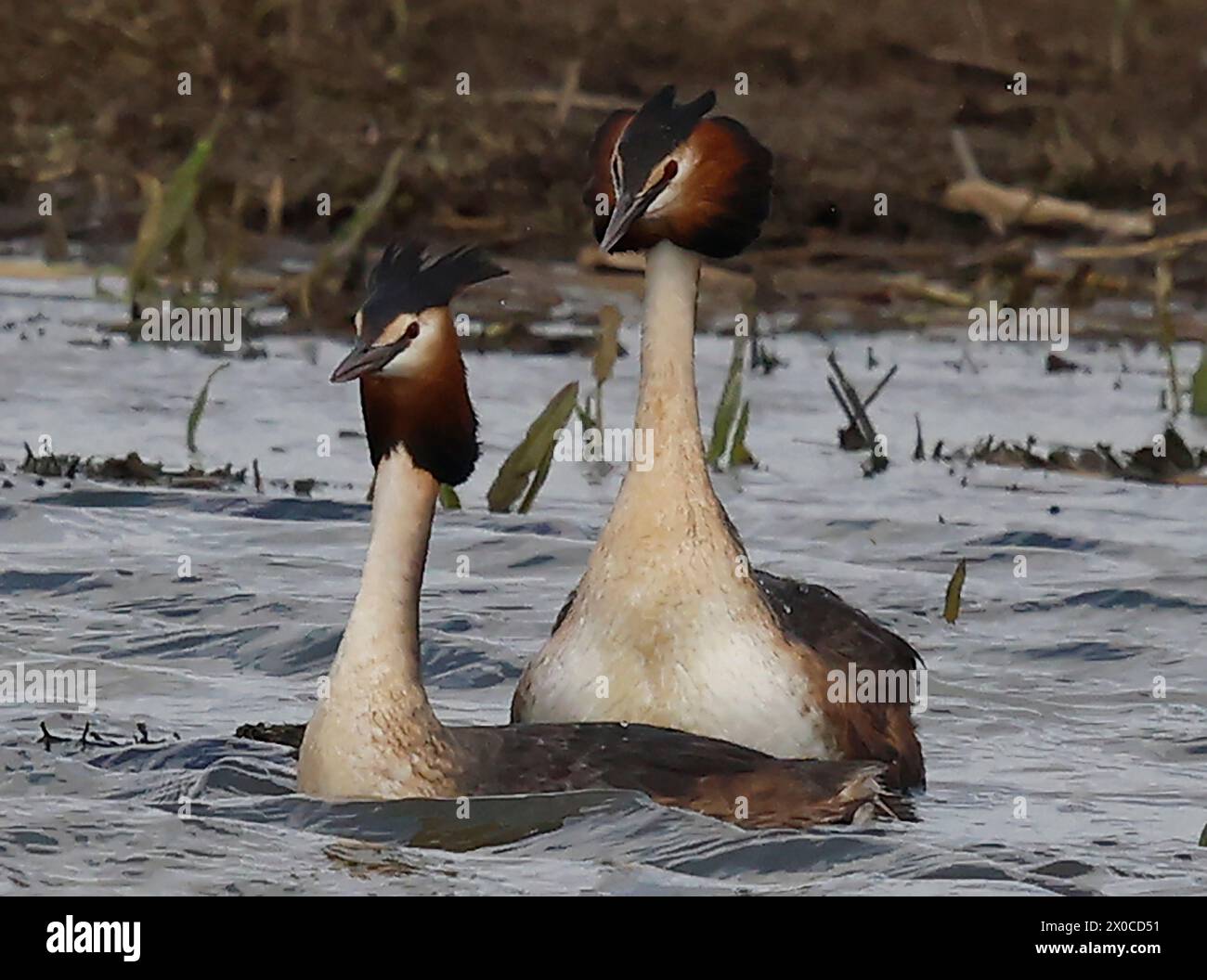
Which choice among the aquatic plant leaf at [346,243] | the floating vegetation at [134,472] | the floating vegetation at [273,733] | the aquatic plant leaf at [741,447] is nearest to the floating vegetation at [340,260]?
the aquatic plant leaf at [346,243]

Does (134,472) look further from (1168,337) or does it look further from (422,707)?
(422,707)

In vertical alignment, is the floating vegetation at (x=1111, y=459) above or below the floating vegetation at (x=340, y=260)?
below

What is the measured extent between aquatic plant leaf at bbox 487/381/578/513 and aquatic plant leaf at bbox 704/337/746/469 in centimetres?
54

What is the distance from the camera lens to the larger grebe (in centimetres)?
697

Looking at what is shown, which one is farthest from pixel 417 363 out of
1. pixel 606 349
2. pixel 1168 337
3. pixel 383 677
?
pixel 1168 337

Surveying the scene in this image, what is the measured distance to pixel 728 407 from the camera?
10.4m

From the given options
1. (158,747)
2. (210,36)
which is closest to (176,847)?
(158,747)

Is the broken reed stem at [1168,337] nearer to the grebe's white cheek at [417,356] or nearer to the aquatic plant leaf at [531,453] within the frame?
the aquatic plant leaf at [531,453]

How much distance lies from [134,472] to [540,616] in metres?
1.93

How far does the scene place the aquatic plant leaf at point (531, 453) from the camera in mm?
9766

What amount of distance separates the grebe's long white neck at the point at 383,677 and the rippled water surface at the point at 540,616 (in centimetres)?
9

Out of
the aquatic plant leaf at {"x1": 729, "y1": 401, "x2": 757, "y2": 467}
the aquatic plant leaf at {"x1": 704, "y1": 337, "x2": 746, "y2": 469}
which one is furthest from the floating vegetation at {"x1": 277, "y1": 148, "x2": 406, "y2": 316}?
the aquatic plant leaf at {"x1": 704, "y1": 337, "x2": 746, "y2": 469}

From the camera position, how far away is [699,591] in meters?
7.47

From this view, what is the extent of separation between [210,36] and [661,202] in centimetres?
980
